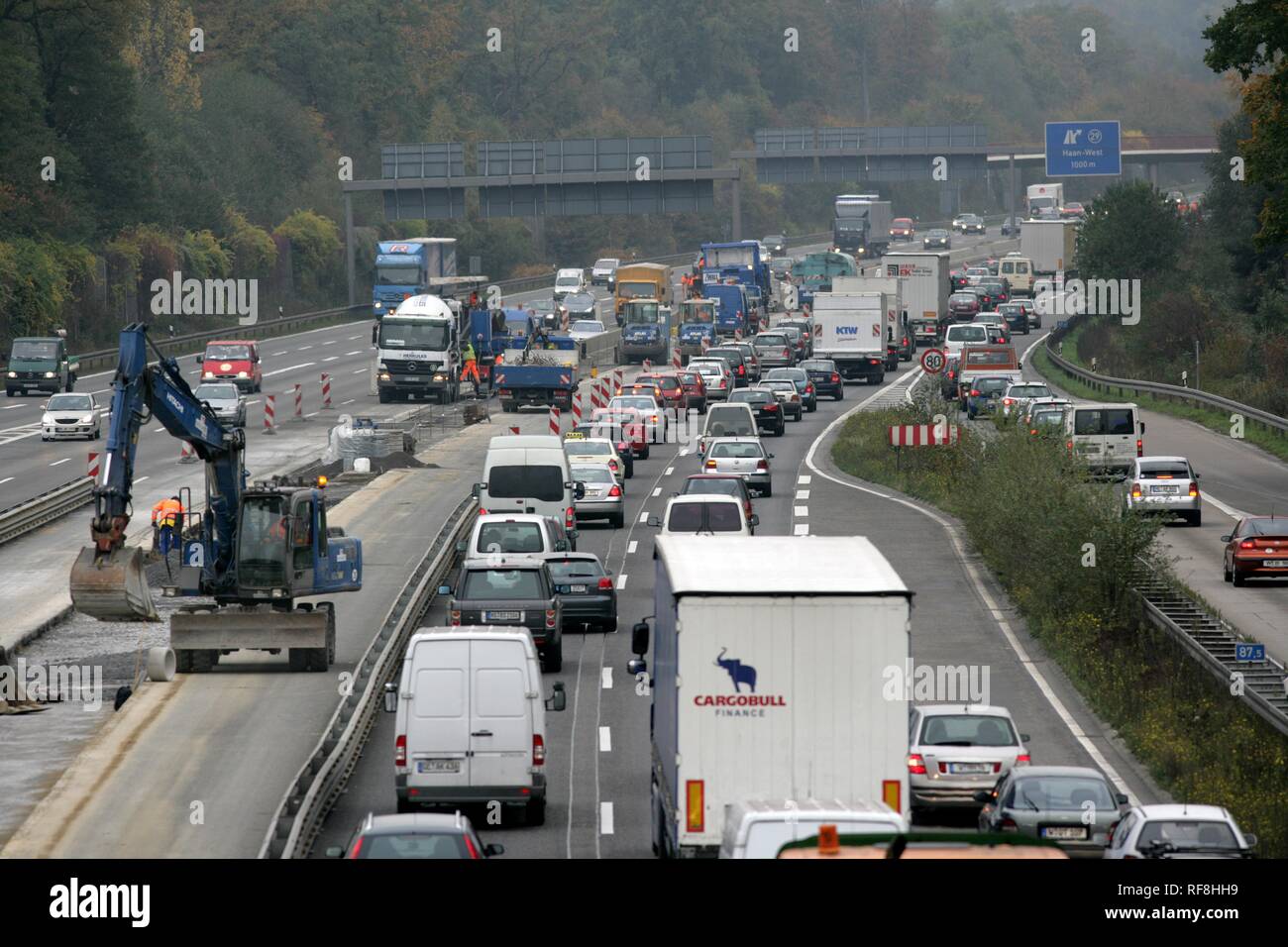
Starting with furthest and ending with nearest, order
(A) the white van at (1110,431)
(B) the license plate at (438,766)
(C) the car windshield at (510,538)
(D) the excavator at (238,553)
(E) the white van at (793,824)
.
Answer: (A) the white van at (1110,431)
(C) the car windshield at (510,538)
(D) the excavator at (238,553)
(B) the license plate at (438,766)
(E) the white van at (793,824)

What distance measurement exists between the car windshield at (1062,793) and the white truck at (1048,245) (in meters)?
96.3

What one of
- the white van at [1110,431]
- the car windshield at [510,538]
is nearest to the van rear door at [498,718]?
the car windshield at [510,538]

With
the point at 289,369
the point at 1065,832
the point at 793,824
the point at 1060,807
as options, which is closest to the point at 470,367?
the point at 289,369

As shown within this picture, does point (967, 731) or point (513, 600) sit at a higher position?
point (513, 600)

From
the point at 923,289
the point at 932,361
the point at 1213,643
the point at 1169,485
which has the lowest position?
the point at 1213,643

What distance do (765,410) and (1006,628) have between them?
1108 inches

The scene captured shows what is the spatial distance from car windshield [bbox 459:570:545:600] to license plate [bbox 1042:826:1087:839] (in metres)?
11.1

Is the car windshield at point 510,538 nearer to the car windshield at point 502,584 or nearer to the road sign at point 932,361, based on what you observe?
the car windshield at point 502,584

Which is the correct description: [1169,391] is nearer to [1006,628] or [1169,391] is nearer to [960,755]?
[1006,628]

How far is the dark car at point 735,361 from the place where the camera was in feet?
251

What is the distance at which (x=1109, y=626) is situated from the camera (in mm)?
34156

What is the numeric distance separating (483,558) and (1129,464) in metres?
23.8
